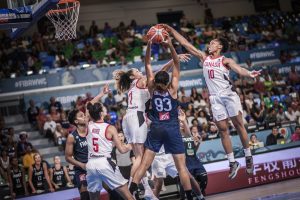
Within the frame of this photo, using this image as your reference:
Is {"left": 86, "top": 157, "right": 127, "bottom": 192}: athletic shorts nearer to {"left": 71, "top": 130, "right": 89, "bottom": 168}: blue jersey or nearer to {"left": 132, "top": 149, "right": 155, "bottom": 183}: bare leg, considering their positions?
{"left": 132, "top": 149, "right": 155, "bottom": 183}: bare leg

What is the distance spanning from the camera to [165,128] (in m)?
9.30

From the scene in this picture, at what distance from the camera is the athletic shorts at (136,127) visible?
33.4ft

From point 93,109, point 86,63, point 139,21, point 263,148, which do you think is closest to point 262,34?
point 139,21

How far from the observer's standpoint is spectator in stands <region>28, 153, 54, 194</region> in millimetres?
13922

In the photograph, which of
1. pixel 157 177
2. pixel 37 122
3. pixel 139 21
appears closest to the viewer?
pixel 157 177

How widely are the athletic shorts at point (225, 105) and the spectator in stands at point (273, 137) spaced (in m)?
6.03

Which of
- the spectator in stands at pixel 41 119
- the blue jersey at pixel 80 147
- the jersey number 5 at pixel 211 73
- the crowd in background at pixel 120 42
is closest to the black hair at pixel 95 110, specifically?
the blue jersey at pixel 80 147

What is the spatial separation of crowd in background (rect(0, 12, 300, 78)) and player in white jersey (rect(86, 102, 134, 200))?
384 inches

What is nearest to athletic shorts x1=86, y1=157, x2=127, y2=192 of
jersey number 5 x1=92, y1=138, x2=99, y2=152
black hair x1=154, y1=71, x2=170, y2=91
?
jersey number 5 x1=92, y1=138, x2=99, y2=152

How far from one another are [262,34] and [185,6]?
554 cm

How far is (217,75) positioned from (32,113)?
9.71 metres

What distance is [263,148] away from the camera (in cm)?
1564

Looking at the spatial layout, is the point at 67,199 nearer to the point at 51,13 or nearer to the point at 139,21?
the point at 51,13

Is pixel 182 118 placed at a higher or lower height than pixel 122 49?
lower
